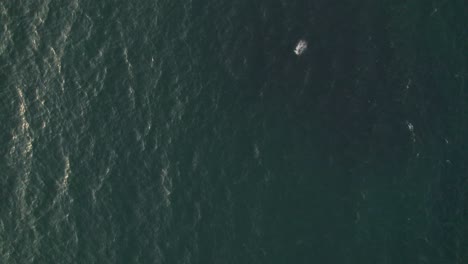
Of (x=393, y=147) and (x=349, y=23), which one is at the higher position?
(x=349, y=23)

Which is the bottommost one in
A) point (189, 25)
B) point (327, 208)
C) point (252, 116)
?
point (327, 208)

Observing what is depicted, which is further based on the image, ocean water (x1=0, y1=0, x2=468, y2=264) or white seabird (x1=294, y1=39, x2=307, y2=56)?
white seabird (x1=294, y1=39, x2=307, y2=56)

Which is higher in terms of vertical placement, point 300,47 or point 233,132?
point 300,47

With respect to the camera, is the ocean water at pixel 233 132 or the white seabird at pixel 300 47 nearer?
the ocean water at pixel 233 132

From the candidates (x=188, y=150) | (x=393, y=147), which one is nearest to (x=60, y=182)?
(x=188, y=150)

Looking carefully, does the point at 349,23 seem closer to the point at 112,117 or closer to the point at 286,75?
the point at 286,75

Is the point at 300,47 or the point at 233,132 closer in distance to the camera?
the point at 233,132

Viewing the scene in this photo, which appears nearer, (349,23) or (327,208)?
(327,208)
